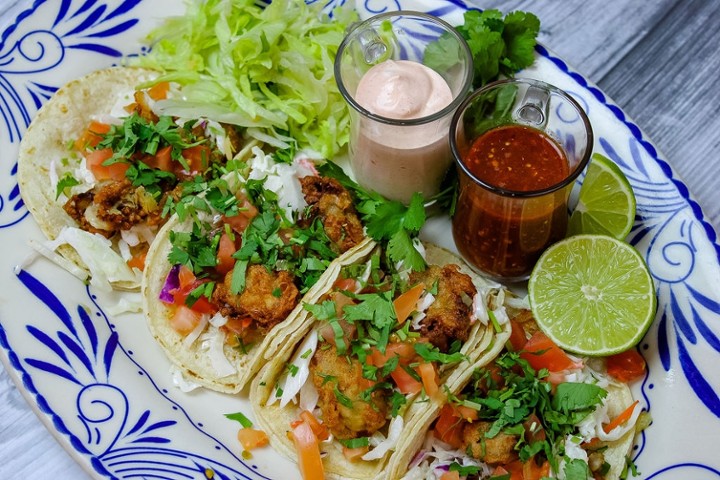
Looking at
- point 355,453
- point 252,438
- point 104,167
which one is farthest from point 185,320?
point 355,453

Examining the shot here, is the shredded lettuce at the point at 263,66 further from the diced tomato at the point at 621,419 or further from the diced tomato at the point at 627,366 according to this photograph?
the diced tomato at the point at 621,419

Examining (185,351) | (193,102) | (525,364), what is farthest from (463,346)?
(193,102)

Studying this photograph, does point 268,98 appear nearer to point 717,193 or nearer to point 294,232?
point 294,232

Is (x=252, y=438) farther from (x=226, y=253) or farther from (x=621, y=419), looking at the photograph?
(x=621, y=419)

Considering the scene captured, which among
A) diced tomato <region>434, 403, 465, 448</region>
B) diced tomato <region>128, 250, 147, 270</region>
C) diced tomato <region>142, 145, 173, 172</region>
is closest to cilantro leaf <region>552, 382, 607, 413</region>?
diced tomato <region>434, 403, 465, 448</region>

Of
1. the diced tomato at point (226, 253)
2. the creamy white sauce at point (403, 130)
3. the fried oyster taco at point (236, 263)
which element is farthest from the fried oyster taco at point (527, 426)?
the diced tomato at point (226, 253)
